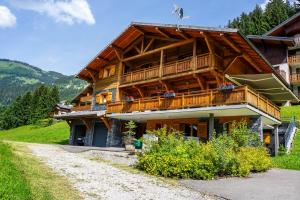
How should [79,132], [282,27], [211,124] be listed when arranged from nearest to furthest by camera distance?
[211,124]
[79,132]
[282,27]

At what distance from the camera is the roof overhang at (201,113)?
17141 mm

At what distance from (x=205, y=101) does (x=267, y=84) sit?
4.52 meters

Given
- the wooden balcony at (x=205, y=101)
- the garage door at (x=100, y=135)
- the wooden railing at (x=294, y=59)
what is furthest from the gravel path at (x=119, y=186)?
the wooden railing at (x=294, y=59)

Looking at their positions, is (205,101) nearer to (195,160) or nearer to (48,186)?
(195,160)

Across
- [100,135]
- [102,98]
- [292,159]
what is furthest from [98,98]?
[292,159]

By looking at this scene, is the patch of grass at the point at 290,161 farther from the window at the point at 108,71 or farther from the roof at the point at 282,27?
the roof at the point at 282,27

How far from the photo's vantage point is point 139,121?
85.7 feet

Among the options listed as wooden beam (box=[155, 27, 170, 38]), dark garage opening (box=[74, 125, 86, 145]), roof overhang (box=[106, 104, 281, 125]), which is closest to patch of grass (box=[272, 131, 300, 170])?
roof overhang (box=[106, 104, 281, 125])

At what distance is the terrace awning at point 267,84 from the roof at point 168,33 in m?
1.90

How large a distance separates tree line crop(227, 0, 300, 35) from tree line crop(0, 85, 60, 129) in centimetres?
5216

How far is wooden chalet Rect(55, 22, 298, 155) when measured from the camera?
60.1 feet

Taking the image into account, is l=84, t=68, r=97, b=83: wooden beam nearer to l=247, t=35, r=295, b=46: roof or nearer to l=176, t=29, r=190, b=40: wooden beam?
l=176, t=29, r=190, b=40: wooden beam

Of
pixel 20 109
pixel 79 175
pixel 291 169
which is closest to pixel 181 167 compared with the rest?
pixel 79 175

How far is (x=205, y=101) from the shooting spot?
60.3 feet
